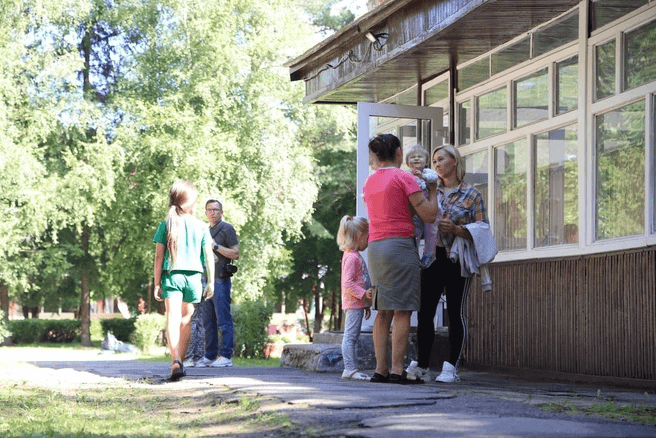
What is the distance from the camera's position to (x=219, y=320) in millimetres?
12164

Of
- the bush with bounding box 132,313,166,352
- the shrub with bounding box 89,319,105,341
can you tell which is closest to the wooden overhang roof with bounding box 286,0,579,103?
the bush with bounding box 132,313,166,352

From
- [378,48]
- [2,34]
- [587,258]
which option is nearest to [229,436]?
[587,258]

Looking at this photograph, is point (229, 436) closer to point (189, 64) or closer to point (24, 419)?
point (24, 419)

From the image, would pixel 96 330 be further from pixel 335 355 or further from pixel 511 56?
pixel 511 56

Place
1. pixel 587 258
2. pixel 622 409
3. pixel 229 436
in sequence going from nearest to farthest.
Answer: pixel 229 436 < pixel 622 409 < pixel 587 258

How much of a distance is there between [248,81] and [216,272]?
24330 millimetres

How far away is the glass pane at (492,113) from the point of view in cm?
1138

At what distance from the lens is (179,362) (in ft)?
30.7

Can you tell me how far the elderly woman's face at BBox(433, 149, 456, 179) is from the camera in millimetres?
8656

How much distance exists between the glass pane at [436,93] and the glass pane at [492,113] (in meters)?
0.92

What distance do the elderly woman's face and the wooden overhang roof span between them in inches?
49.0

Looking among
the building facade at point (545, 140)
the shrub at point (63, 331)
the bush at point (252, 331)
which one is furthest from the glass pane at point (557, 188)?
the shrub at point (63, 331)

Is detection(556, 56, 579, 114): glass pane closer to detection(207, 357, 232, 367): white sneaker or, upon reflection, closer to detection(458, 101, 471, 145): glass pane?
detection(458, 101, 471, 145): glass pane

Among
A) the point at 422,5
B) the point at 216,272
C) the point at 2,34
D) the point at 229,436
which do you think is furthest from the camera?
the point at 2,34
